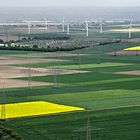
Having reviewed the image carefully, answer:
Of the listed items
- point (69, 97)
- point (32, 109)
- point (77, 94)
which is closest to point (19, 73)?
point (77, 94)

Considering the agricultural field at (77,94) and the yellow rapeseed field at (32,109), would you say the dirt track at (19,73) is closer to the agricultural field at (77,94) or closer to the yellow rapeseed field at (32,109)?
the agricultural field at (77,94)

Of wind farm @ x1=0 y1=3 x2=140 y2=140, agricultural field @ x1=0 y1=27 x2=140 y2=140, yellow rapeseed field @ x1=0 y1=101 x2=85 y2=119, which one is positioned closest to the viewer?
wind farm @ x1=0 y1=3 x2=140 y2=140

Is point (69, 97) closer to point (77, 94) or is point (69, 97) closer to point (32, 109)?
point (77, 94)

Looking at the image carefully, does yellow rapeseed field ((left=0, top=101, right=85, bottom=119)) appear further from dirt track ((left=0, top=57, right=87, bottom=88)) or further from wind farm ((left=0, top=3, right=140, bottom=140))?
dirt track ((left=0, top=57, right=87, bottom=88))

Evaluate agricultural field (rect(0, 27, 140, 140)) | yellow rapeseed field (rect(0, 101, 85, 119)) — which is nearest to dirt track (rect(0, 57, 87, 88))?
agricultural field (rect(0, 27, 140, 140))

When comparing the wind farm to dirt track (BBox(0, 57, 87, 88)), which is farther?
dirt track (BBox(0, 57, 87, 88))

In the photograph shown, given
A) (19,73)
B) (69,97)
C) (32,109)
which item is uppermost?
(19,73)

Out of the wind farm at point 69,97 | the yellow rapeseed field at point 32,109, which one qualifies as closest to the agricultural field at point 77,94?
the wind farm at point 69,97
